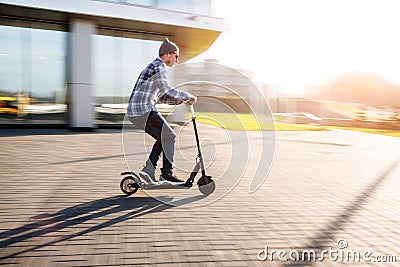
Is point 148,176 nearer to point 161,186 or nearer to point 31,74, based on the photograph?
point 161,186

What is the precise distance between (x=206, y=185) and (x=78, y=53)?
12622 mm

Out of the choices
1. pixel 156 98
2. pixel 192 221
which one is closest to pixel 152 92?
pixel 156 98

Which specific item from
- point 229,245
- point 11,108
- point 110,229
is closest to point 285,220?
point 229,245

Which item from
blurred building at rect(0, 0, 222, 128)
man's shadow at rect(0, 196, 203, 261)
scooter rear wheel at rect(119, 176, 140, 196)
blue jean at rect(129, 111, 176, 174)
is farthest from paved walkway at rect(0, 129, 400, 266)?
blurred building at rect(0, 0, 222, 128)

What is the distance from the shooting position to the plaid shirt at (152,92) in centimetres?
555

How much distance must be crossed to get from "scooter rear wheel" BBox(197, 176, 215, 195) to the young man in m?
0.63

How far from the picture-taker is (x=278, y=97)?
113 ft

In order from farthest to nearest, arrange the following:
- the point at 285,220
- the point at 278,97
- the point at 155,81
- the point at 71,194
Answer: the point at 278,97
the point at 71,194
the point at 155,81
the point at 285,220

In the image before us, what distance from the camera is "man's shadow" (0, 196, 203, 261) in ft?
13.8

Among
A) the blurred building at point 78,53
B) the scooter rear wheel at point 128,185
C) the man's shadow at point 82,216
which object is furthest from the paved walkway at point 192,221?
the blurred building at point 78,53

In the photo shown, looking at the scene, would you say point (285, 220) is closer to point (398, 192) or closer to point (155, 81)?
point (155, 81)

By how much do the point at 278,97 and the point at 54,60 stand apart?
816 inches

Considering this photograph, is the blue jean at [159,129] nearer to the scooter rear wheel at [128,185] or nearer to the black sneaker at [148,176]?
the black sneaker at [148,176]

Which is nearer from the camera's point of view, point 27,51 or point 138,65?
point 27,51
